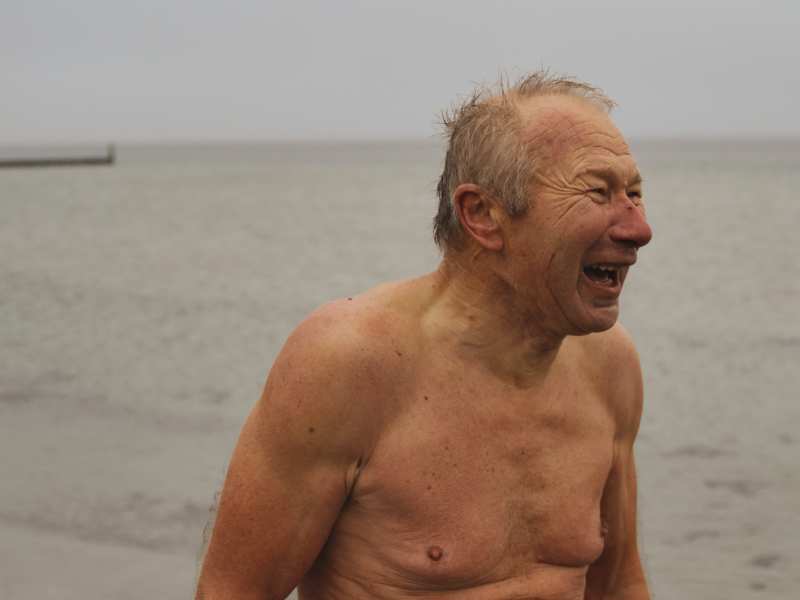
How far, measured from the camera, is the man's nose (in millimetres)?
2826

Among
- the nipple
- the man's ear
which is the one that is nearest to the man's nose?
the man's ear

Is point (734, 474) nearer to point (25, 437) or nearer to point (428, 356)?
point (25, 437)

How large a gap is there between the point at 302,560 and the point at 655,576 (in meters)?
6.50

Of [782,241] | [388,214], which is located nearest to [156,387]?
[782,241]

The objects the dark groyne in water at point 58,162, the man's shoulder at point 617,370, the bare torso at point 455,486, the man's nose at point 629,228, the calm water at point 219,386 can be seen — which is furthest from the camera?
the dark groyne in water at point 58,162

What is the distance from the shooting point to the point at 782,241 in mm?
34875

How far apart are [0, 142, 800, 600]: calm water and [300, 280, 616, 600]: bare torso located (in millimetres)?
4040

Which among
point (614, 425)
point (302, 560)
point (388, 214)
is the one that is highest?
point (614, 425)

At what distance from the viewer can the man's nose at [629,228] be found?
283 centimetres

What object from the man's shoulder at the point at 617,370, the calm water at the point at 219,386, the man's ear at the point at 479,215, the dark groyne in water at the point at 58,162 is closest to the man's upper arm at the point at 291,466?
Answer: the man's ear at the point at 479,215

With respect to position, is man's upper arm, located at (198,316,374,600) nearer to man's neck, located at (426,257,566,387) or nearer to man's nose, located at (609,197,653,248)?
man's neck, located at (426,257,566,387)

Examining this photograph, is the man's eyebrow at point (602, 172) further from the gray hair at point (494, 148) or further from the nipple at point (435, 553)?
the nipple at point (435, 553)

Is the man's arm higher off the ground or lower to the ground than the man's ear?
lower

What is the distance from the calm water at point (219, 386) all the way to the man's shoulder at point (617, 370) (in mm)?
3774
